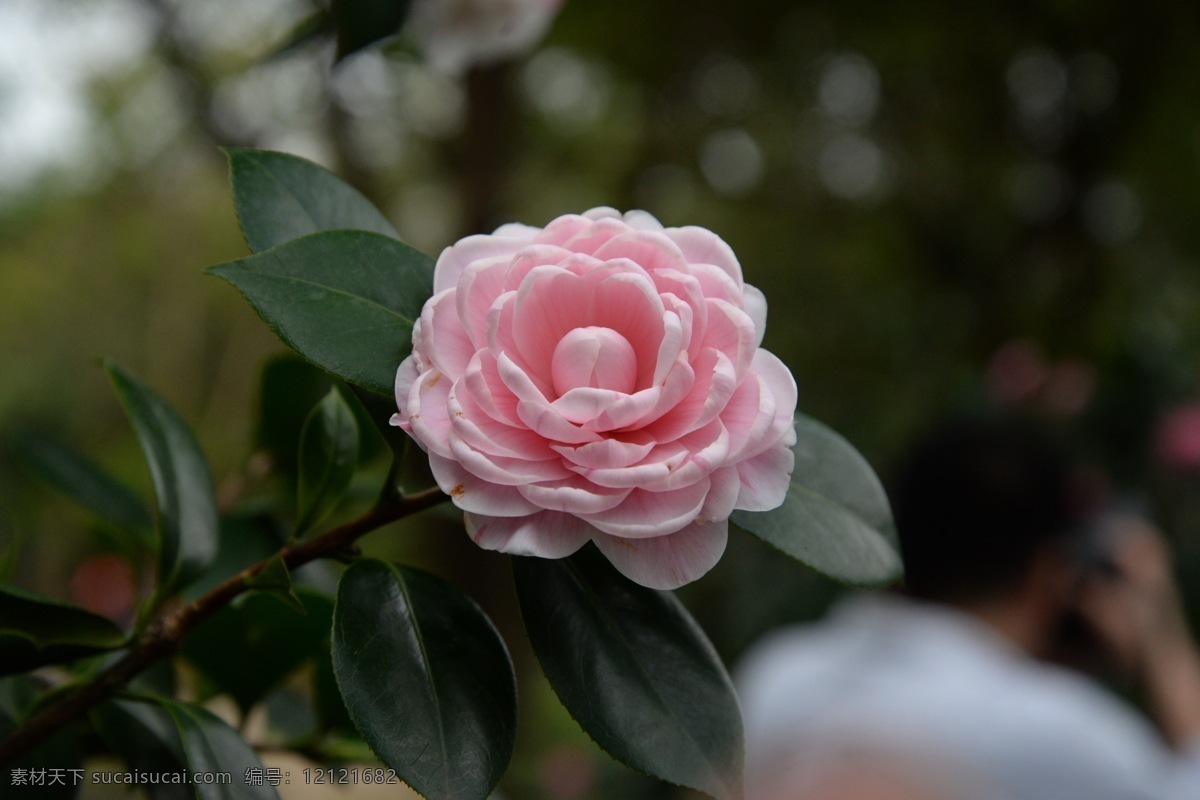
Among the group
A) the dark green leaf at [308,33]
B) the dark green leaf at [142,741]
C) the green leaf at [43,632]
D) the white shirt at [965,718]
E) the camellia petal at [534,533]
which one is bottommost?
the white shirt at [965,718]

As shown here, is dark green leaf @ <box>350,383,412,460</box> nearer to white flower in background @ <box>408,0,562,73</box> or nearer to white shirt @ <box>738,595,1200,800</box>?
white flower in background @ <box>408,0,562,73</box>

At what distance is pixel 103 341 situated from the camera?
3875 millimetres

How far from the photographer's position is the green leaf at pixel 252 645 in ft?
1.50

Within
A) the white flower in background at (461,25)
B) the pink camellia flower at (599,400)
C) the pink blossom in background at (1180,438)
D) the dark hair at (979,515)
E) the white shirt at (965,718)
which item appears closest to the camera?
the pink camellia flower at (599,400)

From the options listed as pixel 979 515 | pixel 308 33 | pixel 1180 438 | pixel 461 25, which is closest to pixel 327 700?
pixel 308 33

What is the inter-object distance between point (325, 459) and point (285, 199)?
0.36 ft

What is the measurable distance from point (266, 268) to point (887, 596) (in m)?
1.38

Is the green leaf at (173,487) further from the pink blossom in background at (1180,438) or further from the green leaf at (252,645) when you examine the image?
the pink blossom in background at (1180,438)

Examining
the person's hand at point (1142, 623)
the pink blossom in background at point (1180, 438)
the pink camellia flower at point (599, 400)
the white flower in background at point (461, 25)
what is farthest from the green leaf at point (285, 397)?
the pink blossom in background at point (1180, 438)

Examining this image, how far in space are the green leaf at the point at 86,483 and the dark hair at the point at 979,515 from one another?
3.41ft

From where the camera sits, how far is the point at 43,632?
373 millimetres

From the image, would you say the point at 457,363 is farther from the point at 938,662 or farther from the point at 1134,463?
the point at 1134,463

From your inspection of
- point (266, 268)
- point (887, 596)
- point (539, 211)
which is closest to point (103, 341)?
point (539, 211)

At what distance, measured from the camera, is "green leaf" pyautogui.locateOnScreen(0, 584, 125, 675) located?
1.17ft
